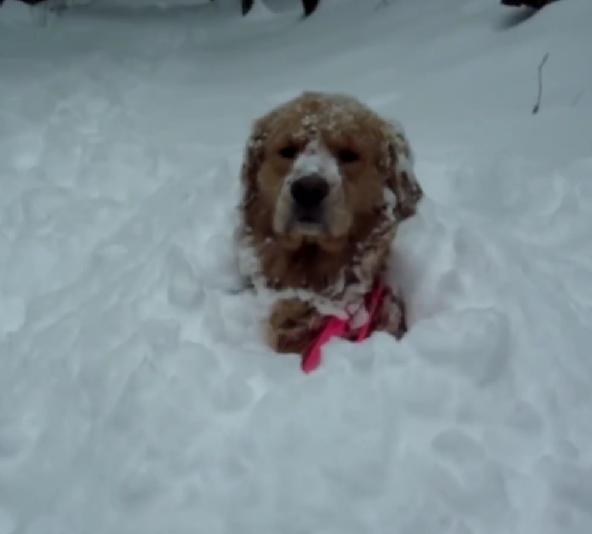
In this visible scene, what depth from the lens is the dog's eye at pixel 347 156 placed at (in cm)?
314

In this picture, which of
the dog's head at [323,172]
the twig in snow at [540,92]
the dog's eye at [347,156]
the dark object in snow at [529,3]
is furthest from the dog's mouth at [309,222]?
the dark object in snow at [529,3]

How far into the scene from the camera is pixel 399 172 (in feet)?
10.9

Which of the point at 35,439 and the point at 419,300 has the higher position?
the point at 419,300

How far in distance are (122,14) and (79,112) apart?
195 inches

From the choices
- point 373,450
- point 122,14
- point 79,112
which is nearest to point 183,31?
point 122,14

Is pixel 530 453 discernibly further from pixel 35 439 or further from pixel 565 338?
pixel 35 439

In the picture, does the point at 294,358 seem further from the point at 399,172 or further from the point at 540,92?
the point at 540,92

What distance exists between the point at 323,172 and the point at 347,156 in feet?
0.84

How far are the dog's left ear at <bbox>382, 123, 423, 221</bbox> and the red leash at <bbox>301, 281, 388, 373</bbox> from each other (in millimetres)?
321

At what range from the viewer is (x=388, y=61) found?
639 centimetres

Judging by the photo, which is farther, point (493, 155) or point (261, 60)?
point (261, 60)

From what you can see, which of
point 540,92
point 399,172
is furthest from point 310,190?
point 540,92

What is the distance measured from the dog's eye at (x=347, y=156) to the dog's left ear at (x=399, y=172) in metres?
0.14

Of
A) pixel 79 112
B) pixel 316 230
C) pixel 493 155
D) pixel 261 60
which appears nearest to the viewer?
pixel 316 230
